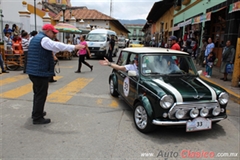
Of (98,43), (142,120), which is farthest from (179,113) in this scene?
(98,43)

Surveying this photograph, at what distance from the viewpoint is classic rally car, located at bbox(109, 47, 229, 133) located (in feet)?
11.9

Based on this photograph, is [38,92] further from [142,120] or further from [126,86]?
[142,120]

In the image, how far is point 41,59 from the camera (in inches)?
159

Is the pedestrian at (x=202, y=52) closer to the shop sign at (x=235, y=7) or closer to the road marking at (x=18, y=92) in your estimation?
the shop sign at (x=235, y=7)

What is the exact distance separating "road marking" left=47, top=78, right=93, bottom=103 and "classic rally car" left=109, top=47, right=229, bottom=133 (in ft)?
7.02

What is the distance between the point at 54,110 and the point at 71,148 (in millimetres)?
1972

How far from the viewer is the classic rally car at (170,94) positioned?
143 inches

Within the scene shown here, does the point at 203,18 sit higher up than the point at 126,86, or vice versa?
the point at 203,18

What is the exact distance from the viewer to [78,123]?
4434 millimetres

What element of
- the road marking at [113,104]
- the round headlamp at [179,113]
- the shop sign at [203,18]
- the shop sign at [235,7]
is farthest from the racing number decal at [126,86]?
the shop sign at [203,18]

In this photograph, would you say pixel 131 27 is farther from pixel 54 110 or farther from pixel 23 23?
pixel 54 110

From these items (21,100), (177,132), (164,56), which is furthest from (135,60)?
(21,100)

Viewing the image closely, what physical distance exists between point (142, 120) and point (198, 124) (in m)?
1.00

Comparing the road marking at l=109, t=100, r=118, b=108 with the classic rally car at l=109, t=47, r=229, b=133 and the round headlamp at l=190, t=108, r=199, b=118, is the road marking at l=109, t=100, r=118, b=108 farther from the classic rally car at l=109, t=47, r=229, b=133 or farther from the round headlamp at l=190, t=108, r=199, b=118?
the round headlamp at l=190, t=108, r=199, b=118
